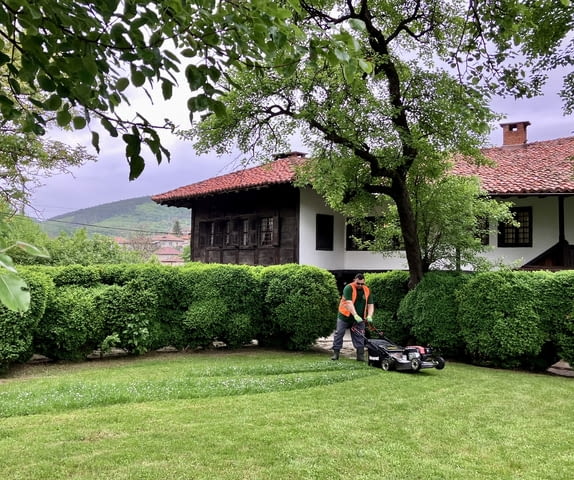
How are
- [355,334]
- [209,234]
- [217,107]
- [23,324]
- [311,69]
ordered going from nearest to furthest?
[217,107]
[311,69]
[23,324]
[355,334]
[209,234]

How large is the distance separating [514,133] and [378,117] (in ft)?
47.1

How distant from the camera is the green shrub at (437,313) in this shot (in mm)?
10844

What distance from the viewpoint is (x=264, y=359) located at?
10.7 m

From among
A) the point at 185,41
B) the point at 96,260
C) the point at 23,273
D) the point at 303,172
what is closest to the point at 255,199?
the point at 96,260

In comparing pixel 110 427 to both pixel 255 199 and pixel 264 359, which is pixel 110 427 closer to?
pixel 264 359

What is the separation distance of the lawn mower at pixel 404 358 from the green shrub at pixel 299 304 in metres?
2.50

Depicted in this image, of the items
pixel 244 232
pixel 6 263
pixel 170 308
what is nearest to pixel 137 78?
pixel 6 263

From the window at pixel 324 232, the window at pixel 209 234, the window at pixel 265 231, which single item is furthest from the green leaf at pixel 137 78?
the window at pixel 209 234

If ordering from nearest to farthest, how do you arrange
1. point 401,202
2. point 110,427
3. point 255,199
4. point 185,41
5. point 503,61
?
point 185,41
point 110,427
point 503,61
point 401,202
point 255,199

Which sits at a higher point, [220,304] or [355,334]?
[220,304]

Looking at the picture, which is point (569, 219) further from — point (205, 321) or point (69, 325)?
point (69, 325)

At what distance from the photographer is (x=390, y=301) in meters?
12.4

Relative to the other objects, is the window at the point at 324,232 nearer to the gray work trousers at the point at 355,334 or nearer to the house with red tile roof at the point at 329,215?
the house with red tile roof at the point at 329,215

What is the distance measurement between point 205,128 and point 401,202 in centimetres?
471
